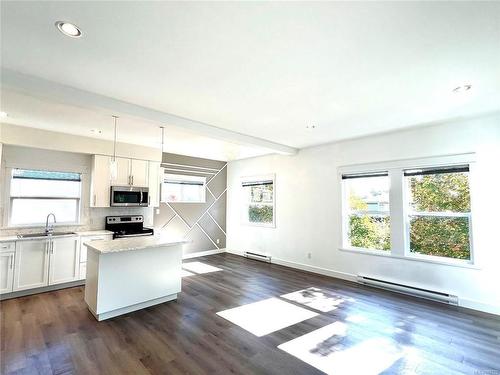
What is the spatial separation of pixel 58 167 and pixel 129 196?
50.8 inches

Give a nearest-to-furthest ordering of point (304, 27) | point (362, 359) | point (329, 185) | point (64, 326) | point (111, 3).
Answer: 1. point (111, 3)
2. point (304, 27)
3. point (362, 359)
4. point (64, 326)
5. point (329, 185)

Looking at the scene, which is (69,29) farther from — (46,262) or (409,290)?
(409,290)

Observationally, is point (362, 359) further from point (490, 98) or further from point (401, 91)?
point (490, 98)

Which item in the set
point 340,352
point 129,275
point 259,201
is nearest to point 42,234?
point 129,275

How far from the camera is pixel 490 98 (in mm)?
2883

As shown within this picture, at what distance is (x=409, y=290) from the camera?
3891mm

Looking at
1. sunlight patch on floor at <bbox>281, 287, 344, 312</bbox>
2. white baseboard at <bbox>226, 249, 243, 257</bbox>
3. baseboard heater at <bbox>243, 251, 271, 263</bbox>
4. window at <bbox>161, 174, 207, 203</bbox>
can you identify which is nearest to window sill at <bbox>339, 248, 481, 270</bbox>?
sunlight patch on floor at <bbox>281, 287, 344, 312</bbox>

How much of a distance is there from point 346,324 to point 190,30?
3.36m

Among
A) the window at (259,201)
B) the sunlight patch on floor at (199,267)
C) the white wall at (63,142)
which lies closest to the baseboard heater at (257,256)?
the window at (259,201)

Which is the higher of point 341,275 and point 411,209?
point 411,209

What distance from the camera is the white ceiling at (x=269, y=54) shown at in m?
1.63

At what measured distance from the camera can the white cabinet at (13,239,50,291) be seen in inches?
149

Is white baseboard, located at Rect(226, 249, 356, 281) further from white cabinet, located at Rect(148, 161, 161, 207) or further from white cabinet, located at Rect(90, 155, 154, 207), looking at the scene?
white cabinet, located at Rect(90, 155, 154, 207)

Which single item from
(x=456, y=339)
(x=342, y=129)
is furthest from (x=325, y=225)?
(x=456, y=339)
